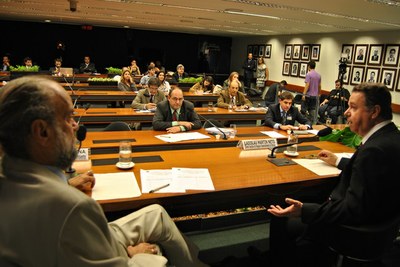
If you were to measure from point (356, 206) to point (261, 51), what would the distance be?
1289 centimetres

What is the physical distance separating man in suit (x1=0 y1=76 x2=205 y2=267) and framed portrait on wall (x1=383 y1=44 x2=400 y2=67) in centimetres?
881

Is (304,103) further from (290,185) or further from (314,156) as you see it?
(290,185)

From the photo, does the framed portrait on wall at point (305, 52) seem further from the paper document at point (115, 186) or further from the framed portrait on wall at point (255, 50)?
the paper document at point (115, 186)

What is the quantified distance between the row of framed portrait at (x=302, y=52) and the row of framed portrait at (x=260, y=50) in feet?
3.89

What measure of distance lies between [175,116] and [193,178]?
198 centimetres

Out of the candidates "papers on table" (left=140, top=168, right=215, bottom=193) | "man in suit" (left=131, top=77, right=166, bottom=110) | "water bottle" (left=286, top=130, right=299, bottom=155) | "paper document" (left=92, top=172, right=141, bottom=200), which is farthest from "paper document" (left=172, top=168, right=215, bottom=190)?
"man in suit" (left=131, top=77, right=166, bottom=110)

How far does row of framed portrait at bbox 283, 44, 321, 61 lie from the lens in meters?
10.6

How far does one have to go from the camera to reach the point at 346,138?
9.65 ft

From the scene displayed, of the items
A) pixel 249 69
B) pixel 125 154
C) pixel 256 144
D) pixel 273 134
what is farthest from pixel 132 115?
pixel 249 69

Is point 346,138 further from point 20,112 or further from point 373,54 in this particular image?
point 373,54

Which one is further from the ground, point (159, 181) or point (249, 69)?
point (249, 69)

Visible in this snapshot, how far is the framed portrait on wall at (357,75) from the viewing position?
901 cm

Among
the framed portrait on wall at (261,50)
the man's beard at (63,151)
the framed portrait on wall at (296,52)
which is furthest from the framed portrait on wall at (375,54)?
the man's beard at (63,151)

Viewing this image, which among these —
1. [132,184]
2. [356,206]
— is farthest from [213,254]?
[356,206]
